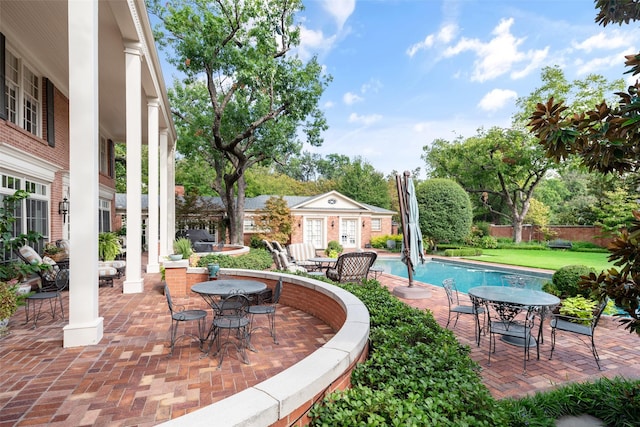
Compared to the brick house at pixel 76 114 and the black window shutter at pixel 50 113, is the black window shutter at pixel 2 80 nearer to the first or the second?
the brick house at pixel 76 114

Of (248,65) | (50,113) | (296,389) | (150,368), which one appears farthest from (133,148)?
(248,65)

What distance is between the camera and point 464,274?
14.8 meters

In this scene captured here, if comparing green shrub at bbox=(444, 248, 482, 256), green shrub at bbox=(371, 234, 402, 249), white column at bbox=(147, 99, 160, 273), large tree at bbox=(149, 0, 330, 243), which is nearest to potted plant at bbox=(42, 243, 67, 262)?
white column at bbox=(147, 99, 160, 273)

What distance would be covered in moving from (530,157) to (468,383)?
2624cm

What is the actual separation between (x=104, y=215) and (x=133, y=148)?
32.5 ft

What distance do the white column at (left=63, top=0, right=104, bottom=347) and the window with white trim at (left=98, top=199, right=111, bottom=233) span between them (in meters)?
11.6

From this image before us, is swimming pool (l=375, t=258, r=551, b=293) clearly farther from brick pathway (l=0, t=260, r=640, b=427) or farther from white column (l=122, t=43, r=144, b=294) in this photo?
white column (l=122, t=43, r=144, b=294)

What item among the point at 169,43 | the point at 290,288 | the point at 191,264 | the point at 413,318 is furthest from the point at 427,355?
the point at 169,43

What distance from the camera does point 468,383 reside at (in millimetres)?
2824

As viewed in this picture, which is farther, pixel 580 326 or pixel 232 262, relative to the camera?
pixel 232 262

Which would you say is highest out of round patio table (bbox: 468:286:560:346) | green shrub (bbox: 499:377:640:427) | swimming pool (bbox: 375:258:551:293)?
round patio table (bbox: 468:286:560:346)

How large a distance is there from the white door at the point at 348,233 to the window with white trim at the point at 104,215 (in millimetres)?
14980

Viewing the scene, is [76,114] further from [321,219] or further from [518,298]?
[321,219]

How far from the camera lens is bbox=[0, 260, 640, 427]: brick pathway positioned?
292 cm
